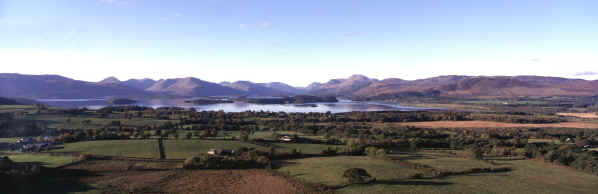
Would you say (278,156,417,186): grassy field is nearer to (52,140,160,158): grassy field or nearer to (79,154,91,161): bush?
(52,140,160,158): grassy field

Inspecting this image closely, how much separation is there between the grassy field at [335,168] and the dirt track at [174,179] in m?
2.62

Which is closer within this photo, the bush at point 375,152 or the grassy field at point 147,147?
the grassy field at point 147,147

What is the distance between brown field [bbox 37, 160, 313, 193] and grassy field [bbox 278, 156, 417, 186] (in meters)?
2.47

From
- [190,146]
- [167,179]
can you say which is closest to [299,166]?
[167,179]

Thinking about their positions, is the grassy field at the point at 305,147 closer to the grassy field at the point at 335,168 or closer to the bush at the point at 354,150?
the bush at the point at 354,150

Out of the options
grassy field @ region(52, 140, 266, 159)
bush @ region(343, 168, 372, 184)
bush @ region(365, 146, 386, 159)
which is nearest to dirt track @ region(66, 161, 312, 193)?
grassy field @ region(52, 140, 266, 159)

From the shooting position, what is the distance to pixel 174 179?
3212 cm

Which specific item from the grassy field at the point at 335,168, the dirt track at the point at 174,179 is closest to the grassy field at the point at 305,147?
the grassy field at the point at 335,168

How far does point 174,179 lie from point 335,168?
705 inches

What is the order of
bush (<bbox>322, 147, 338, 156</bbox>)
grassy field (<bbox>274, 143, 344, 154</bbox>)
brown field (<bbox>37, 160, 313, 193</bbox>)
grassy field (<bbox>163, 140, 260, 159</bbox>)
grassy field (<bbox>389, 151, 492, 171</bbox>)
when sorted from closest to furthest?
brown field (<bbox>37, 160, 313, 193</bbox>), grassy field (<bbox>389, 151, 492, 171</bbox>), grassy field (<bbox>163, 140, 260, 159</bbox>), bush (<bbox>322, 147, 338, 156</bbox>), grassy field (<bbox>274, 143, 344, 154</bbox>)

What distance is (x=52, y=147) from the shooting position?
45469 mm

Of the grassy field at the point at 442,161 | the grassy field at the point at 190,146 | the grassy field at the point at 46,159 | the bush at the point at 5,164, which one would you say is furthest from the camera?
the grassy field at the point at 190,146

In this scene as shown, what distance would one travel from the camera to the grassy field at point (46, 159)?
36247 millimetres

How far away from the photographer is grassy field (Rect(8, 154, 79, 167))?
119 ft
